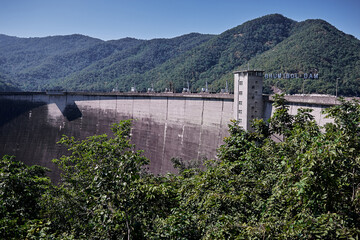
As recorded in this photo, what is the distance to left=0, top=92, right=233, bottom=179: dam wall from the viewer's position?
77.5 feet

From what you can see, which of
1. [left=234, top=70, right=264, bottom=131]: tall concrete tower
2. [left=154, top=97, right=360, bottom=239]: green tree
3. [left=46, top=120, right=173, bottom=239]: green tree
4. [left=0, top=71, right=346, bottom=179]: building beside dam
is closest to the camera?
[left=154, top=97, right=360, bottom=239]: green tree

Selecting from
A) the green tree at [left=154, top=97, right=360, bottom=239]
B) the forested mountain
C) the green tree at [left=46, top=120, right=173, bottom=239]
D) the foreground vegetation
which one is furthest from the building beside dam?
the green tree at [left=46, top=120, right=173, bottom=239]

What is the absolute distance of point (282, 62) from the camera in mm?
70312

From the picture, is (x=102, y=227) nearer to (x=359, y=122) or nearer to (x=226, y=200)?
(x=226, y=200)

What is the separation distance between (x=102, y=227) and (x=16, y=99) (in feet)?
131

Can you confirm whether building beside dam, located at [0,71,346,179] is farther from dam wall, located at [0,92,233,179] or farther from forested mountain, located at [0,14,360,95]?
forested mountain, located at [0,14,360,95]

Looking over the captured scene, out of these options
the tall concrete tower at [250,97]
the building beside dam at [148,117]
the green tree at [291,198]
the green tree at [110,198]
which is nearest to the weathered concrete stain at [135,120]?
the building beside dam at [148,117]

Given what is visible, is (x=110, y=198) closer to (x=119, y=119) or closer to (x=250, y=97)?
(x=250, y=97)

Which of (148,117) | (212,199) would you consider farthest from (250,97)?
(212,199)

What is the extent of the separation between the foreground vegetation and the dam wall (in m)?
13.5

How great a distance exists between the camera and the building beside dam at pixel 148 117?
63.0 feet

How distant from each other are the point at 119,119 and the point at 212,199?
2609 cm

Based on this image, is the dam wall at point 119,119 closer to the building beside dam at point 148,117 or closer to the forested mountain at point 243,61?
the building beside dam at point 148,117

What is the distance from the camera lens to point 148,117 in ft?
96.2
